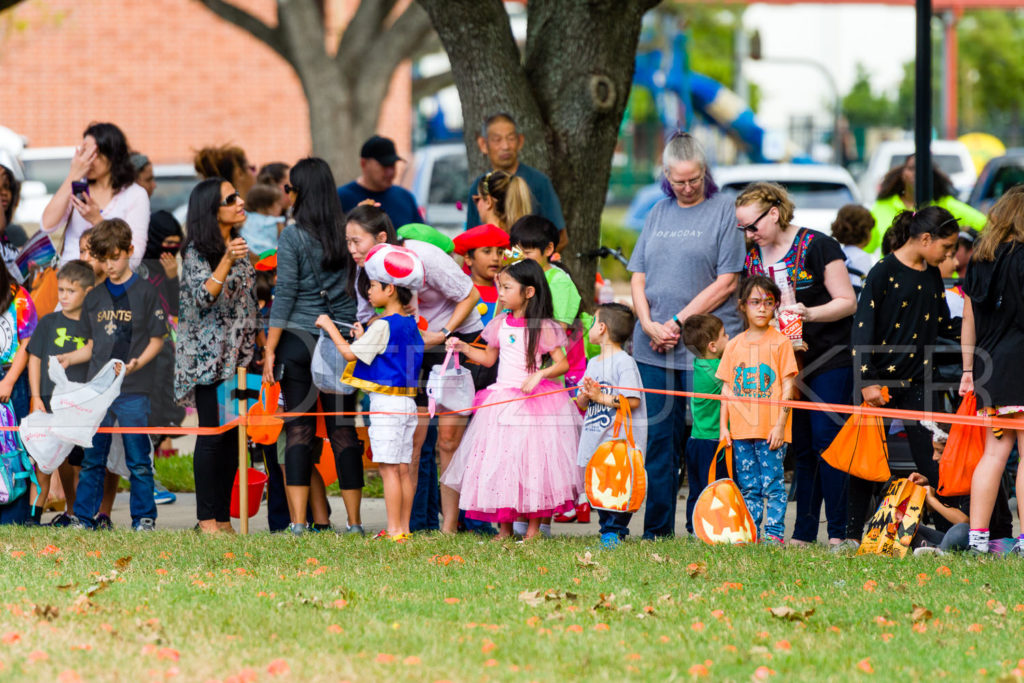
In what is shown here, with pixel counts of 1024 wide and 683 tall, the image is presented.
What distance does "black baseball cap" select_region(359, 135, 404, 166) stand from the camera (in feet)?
31.6

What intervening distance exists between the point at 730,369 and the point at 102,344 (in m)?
3.46

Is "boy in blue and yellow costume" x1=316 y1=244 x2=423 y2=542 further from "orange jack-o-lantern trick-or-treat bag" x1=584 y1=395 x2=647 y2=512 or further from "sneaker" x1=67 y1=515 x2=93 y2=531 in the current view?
Answer: "sneaker" x1=67 y1=515 x2=93 y2=531

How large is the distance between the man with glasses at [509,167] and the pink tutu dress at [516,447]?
4.16 ft

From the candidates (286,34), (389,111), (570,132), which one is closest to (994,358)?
(570,132)

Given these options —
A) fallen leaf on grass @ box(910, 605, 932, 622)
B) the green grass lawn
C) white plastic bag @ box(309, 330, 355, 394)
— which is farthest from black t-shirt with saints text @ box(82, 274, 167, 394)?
fallen leaf on grass @ box(910, 605, 932, 622)

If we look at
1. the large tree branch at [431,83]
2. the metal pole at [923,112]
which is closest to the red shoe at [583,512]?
the metal pole at [923,112]

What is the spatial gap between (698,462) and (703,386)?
1.50ft

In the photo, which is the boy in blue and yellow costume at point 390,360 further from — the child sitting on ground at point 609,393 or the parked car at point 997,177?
the parked car at point 997,177

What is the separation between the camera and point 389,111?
32156 millimetres

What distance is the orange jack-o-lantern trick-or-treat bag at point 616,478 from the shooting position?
23.4ft

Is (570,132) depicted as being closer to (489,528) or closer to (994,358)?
(489,528)

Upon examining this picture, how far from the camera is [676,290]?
25.1ft

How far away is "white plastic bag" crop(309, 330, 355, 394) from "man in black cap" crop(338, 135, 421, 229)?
2.14 metres

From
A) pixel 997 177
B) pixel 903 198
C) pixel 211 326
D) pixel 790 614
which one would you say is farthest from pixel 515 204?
pixel 997 177
